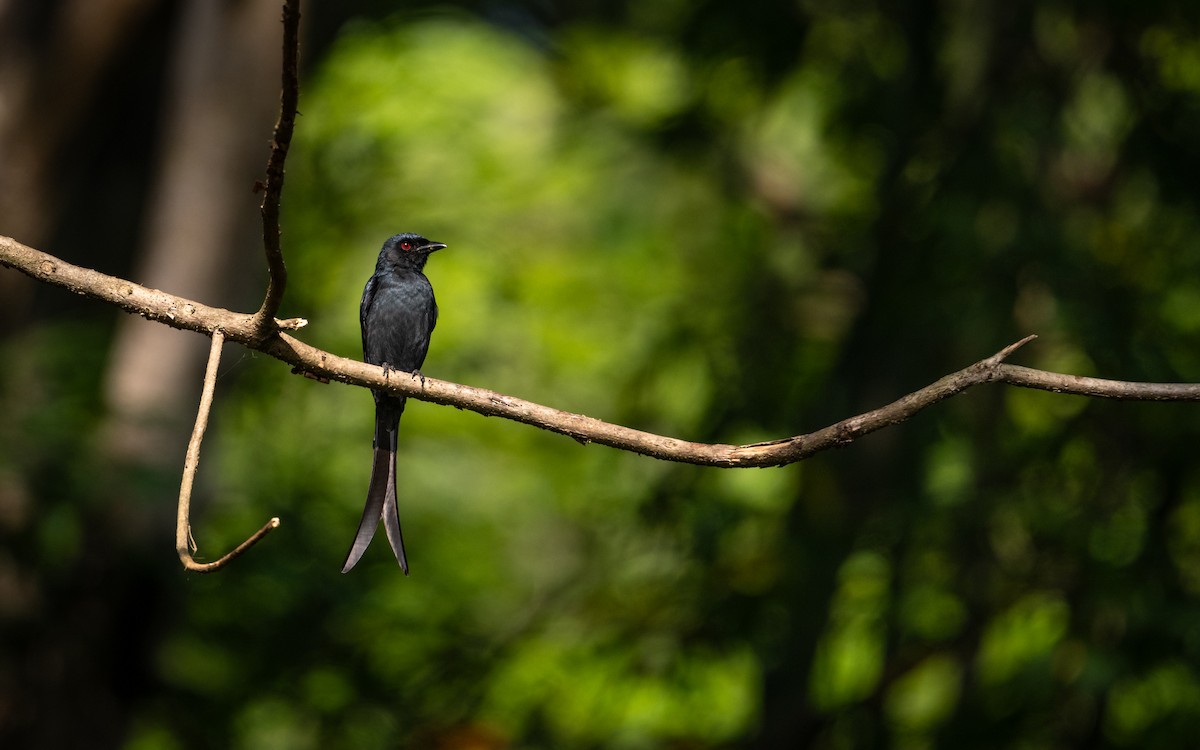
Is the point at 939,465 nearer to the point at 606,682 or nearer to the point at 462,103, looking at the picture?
the point at 606,682

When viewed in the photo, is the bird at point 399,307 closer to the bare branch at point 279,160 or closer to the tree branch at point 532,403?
the tree branch at point 532,403

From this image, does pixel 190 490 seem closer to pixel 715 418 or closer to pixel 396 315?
pixel 396 315

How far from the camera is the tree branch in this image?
2.25 meters

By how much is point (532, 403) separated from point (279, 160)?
0.78 metres

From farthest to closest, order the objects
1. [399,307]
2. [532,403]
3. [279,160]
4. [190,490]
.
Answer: [399,307]
[532,403]
[190,490]
[279,160]

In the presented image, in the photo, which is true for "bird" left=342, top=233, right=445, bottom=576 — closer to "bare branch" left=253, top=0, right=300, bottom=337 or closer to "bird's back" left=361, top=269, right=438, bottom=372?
"bird's back" left=361, top=269, right=438, bottom=372

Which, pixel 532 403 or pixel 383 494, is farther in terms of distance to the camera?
pixel 383 494

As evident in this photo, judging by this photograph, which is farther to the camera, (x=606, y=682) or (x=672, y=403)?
(x=672, y=403)

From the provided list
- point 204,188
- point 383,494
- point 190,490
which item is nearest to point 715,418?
point 204,188

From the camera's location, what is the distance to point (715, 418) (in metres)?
6.93

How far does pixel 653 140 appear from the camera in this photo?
24.8 ft

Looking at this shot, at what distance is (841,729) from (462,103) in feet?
21.6

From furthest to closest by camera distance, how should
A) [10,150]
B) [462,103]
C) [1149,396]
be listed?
[462,103], [10,150], [1149,396]

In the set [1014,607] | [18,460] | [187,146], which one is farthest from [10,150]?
[1014,607]
